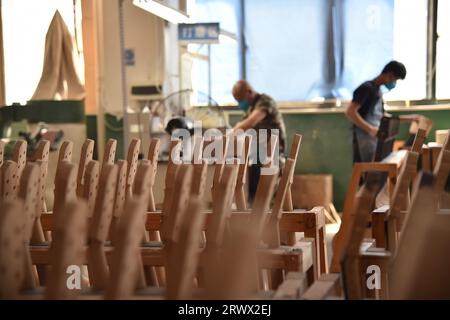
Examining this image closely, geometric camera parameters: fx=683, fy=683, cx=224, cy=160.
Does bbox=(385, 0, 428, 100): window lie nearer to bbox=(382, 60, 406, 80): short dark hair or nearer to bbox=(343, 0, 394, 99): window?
bbox=(343, 0, 394, 99): window

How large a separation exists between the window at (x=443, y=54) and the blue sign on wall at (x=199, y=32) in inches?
93.5

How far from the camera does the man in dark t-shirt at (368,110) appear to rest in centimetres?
564

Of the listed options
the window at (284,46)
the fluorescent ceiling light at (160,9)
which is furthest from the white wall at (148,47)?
the fluorescent ceiling light at (160,9)

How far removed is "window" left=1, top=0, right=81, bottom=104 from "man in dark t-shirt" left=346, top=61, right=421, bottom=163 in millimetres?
2407

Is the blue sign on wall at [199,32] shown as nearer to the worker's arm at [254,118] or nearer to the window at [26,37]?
the worker's arm at [254,118]

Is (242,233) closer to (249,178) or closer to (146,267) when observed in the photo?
(146,267)

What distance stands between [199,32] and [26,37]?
257 centimetres

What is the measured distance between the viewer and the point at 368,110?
5.79 meters

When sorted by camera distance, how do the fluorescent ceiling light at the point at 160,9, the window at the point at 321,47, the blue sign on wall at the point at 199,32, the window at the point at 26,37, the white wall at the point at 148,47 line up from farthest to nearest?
the white wall at the point at 148,47
the window at the point at 321,47
the blue sign on wall at the point at 199,32
the window at the point at 26,37
the fluorescent ceiling light at the point at 160,9

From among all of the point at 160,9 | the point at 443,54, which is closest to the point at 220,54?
the point at 443,54

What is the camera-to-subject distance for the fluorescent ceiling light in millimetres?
4127

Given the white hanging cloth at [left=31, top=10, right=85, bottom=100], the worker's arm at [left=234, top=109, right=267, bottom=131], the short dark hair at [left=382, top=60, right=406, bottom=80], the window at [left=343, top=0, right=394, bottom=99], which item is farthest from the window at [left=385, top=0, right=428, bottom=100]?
the white hanging cloth at [left=31, top=10, right=85, bottom=100]
